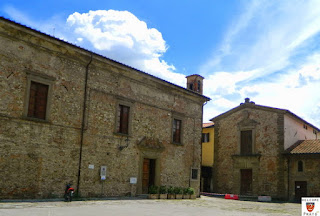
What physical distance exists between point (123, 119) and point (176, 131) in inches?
187

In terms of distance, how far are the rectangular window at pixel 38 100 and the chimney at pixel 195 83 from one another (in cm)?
1249

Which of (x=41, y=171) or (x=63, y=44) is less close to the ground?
(x=63, y=44)

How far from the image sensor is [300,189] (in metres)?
25.0

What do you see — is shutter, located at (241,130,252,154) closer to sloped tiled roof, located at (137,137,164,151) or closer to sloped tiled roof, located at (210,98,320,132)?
sloped tiled roof, located at (210,98,320,132)

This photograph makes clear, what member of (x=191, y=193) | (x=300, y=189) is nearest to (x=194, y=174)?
(x=191, y=193)

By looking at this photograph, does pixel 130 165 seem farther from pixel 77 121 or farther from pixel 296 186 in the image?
pixel 296 186

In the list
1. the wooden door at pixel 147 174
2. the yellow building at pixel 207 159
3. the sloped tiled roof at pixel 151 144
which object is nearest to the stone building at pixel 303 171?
the yellow building at pixel 207 159

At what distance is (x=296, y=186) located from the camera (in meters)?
25.3

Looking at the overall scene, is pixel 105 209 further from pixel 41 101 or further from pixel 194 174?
pixel 194 174

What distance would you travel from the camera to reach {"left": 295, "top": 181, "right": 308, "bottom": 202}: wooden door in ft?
81.4

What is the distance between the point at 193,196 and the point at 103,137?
283 inches

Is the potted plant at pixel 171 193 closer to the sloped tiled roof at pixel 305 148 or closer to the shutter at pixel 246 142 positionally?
the shutter at pixel 246 142

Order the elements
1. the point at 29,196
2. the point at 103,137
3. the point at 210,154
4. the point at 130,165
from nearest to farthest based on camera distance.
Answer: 1. the point at 29,196
2. the point at 103,137
3. the point at 130,165
4. the point at 210,154

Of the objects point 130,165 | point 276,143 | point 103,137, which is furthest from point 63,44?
point 276,143
